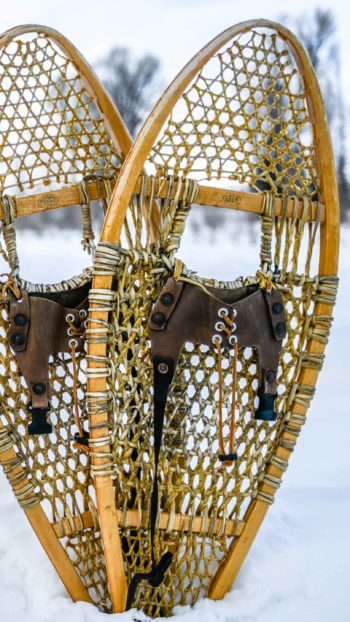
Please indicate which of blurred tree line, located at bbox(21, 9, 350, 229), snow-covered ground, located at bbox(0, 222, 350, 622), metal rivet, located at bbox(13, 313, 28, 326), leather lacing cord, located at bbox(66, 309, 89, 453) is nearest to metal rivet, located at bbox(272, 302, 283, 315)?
leather lacing cord, located at bbox(66, 309, 89, 453)

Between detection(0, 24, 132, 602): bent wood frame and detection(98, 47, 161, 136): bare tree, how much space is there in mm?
1298

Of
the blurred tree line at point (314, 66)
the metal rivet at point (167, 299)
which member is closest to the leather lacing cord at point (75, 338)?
the metal rivet at point (167, 299)

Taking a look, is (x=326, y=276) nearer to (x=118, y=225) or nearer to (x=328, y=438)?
(x=118, y=225)

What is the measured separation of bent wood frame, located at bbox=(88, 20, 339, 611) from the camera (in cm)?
108

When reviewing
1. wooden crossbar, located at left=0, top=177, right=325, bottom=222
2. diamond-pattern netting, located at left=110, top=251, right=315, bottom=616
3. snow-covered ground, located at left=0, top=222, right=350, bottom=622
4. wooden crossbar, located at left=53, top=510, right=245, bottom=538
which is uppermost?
wooden crossbar, located at left=0, top=177, right=325, bottom=222

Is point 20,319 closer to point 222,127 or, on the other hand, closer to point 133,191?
point 133,191

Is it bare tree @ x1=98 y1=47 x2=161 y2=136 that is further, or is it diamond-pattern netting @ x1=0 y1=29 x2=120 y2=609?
bare tree @ x1=98 y1=47 x2=161 y2=136

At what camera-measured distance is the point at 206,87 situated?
117 cm

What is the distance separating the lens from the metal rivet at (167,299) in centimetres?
114

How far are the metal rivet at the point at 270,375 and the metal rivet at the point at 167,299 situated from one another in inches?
9.6

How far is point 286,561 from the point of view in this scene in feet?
4.66

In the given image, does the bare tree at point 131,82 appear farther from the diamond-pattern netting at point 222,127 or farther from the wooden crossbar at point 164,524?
the wooden crossbar at point 164,524

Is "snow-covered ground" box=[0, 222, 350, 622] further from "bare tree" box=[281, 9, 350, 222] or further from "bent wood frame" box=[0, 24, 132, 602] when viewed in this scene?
"bare tree" box=[281, 9, 350, 222]

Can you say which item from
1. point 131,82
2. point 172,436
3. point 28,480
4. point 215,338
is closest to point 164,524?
point 172,436
